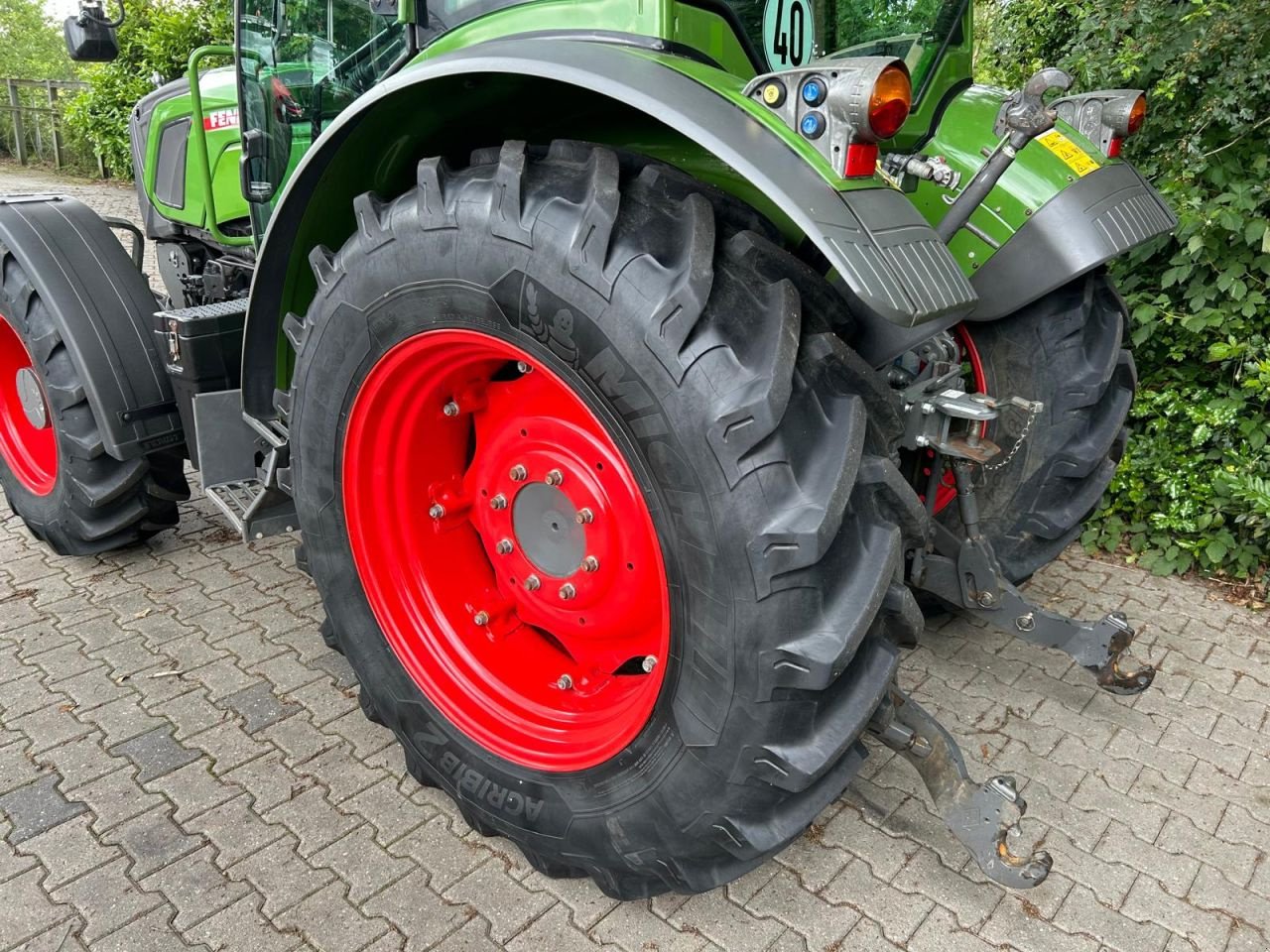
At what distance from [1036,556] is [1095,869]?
0.87 metres

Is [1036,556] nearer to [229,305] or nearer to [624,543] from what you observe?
[624,543]

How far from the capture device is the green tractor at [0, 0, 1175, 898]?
1464mm

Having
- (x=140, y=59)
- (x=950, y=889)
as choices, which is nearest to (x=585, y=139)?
(x=950, y=889)

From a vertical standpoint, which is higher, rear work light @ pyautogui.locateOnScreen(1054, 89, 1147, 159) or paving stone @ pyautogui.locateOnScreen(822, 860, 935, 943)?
rear work light @ pyautogui.locateOnScreen(1054, 89, 1147, 159)

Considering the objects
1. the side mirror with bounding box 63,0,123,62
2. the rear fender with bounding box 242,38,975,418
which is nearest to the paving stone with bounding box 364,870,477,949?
the rear fender with bounding box 242,38,975,418

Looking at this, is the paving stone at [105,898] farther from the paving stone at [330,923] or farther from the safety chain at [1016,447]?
the safety chain at [1016,447]

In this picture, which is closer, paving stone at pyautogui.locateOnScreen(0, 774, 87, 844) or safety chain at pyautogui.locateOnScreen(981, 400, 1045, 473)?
paving stone at pyautogui.locateOnScreen(0, 774, 87, 844)

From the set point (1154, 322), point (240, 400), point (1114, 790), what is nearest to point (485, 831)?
point (240, 400)

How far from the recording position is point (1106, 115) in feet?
7.86

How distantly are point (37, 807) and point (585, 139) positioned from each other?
2.03 metres

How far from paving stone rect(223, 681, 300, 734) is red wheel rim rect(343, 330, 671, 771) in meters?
0.65

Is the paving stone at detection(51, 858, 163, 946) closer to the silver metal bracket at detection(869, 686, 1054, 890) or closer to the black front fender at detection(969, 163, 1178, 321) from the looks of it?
the silver metal bracket at detection(869, 686, 1054, 890)

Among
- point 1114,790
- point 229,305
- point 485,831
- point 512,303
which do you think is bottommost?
point 1114,790

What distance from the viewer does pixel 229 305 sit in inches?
113
